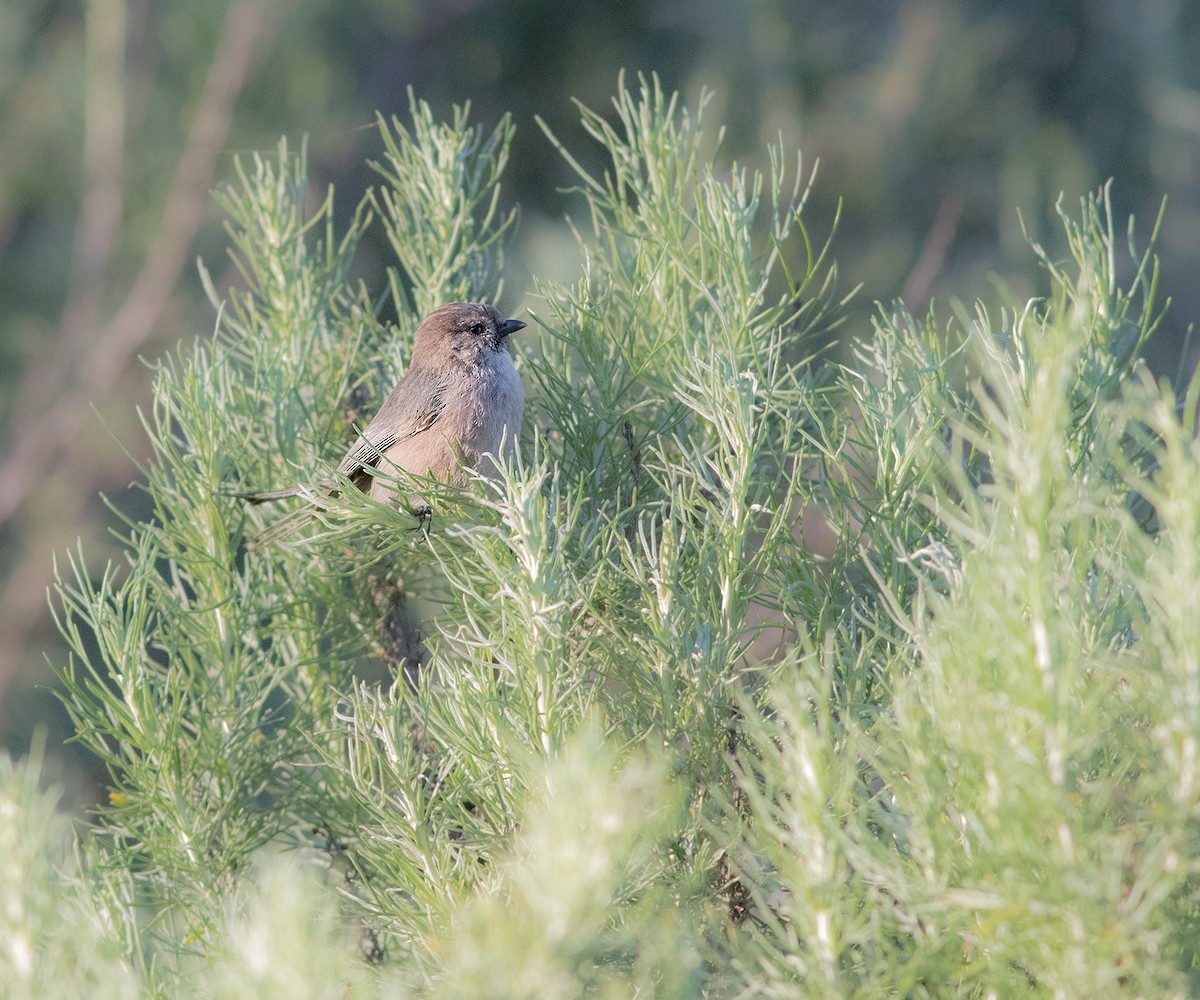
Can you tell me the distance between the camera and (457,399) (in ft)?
8.41

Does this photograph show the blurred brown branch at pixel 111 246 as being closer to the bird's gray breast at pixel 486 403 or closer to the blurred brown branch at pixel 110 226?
the blurred brown branch at pixel 110 226

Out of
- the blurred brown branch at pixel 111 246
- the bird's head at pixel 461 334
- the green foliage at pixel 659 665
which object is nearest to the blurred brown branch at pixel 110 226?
the blurred brown branch at pixel 111 246

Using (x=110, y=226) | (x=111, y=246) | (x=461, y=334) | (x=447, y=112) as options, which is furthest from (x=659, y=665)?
(x=447, y=112)

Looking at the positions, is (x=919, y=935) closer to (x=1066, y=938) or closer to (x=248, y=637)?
(x=1066, y=938)

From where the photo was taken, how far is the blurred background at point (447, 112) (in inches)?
197


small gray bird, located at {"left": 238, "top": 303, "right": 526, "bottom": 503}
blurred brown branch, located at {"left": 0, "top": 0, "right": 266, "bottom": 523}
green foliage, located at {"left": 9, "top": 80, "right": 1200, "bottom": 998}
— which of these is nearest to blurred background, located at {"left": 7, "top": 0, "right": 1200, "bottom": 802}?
blurred brown branch, located at {"left": 0, "top": 0, "right": 266, "bottom": 523}

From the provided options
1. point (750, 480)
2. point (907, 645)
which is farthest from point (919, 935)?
point (750, 480)

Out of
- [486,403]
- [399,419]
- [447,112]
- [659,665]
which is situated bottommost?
[659,665]

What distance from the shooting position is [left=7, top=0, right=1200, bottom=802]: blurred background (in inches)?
197

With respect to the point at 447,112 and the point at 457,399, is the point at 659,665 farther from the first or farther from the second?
the point at 447,112

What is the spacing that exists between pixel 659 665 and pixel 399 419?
1059 mm

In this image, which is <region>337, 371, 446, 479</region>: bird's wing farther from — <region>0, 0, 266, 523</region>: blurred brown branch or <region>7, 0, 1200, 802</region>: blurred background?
<region>7, 0, 1200, 802</region>: blurred background

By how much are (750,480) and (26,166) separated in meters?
5.35

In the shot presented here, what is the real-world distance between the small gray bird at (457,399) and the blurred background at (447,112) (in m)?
2.57
